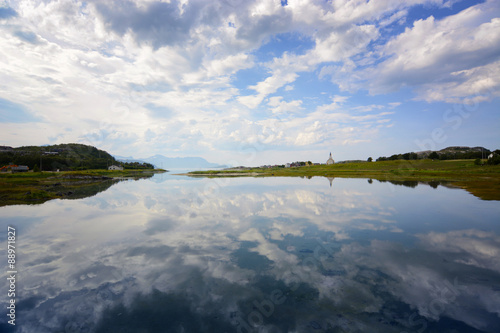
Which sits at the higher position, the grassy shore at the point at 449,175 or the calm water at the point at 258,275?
the grassy shore at the point at 449,175

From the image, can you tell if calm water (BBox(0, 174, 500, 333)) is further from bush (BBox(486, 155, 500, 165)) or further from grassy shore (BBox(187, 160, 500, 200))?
bush (BBox(486, 155, 500, 165))

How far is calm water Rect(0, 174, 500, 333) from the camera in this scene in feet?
28.4

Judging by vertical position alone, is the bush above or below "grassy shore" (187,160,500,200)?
above

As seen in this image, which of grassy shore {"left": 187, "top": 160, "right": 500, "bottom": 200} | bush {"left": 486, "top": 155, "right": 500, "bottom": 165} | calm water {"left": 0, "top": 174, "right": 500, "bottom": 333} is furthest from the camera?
bush {"left": 486, "top": 155, "right": 500, "bottom": 165}

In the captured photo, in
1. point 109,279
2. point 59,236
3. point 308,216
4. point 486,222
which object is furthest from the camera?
point 308,216

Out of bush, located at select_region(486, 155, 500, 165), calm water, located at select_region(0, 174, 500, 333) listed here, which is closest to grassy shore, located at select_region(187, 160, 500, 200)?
bush, located at select_region(486, 155, 500, 165)

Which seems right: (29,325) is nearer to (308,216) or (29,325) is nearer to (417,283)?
(417,283)

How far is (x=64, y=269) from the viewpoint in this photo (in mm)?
13117

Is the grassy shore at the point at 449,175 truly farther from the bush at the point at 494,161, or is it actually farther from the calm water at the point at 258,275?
the calm water at the point at 258,275

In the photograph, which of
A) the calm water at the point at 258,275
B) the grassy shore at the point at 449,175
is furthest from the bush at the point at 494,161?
the calm water at the point at 258,275

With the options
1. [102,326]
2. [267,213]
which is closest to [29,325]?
[102,326]

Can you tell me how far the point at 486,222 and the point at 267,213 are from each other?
2121 centimetres

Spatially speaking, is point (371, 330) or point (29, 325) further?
point (29, 325)

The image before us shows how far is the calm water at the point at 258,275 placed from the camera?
8.66 m
